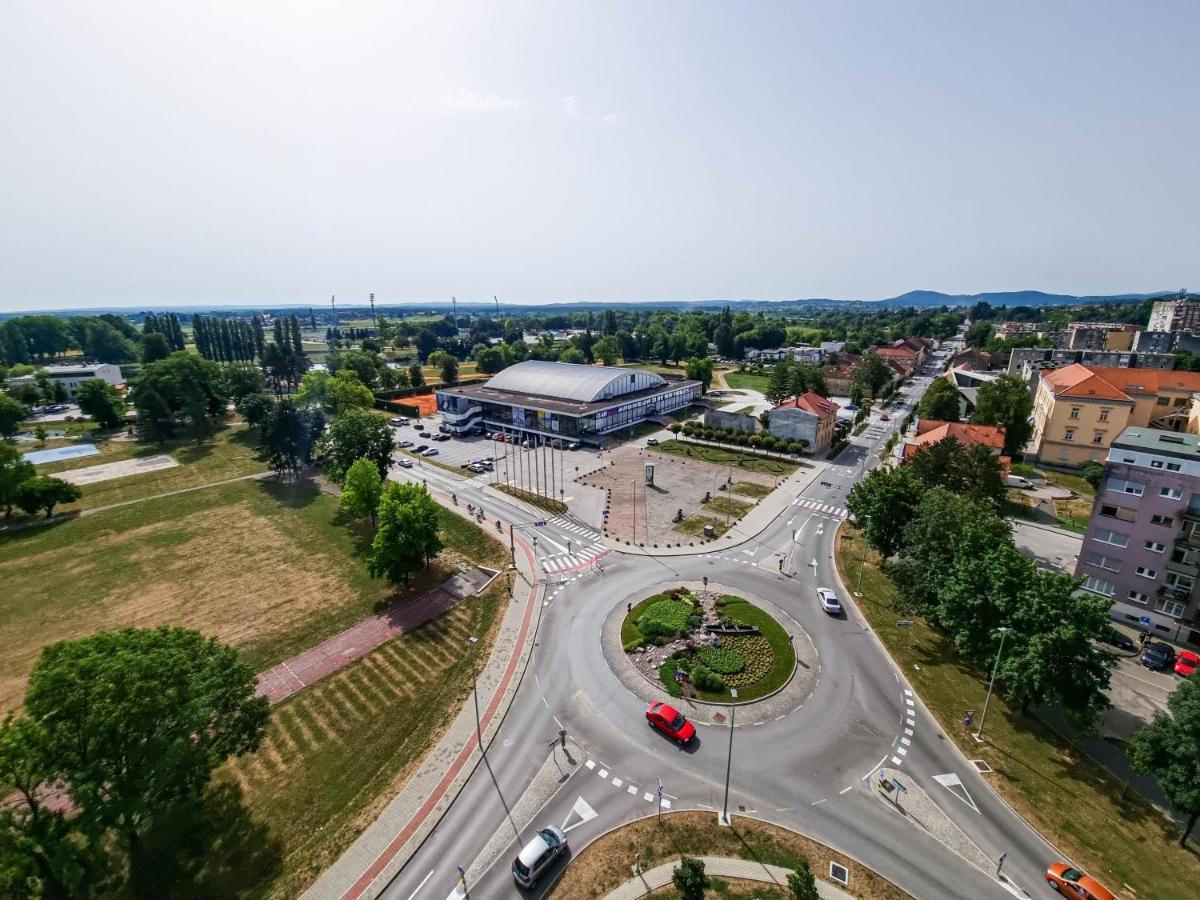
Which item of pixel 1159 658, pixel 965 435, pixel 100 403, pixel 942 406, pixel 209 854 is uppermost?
pixel 942 406

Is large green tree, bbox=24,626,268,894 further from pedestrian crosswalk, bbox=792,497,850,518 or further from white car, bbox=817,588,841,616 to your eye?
pedestrian crosswalk, bbox=792,497,850,518

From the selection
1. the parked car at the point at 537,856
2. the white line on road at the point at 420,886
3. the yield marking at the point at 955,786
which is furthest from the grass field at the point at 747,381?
the white line on road at the point at 420,886

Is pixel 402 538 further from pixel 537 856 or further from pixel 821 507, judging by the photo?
pixel 821 507

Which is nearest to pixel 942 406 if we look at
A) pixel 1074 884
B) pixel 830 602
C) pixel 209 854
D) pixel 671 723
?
pixel 830 602

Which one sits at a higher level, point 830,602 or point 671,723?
point 830,602

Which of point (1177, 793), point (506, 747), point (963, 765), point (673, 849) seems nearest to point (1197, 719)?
point (1177, 793)

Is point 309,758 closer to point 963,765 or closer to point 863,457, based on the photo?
point 963,765
